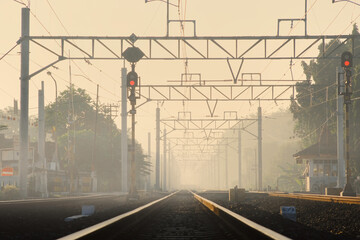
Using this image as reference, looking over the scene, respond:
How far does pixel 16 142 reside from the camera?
67.6 m

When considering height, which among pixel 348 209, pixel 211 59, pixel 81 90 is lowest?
pixel 348 209

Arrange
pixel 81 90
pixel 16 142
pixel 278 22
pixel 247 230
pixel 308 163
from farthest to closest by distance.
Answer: pixel 81 90, pixel 16 142, pixel 308 163, pixel 278 22, pixel 247 230

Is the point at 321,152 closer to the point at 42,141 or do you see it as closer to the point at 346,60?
the point at 42,141

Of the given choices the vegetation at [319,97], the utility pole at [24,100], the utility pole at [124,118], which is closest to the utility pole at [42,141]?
the utility pole at [124,118]

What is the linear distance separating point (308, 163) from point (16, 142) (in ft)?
102

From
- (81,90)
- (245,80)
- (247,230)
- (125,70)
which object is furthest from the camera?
(81,90)

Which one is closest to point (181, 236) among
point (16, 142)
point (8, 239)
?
point (8, 239)

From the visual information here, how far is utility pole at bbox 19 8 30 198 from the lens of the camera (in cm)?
3198

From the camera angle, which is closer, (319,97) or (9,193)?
(9,193)

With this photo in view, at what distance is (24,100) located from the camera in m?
32.2

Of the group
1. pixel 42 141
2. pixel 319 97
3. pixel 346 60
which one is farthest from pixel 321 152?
pixel 346 60

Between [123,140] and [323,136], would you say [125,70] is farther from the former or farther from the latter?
[323,136]

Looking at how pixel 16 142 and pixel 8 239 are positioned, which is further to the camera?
pixel 16 142

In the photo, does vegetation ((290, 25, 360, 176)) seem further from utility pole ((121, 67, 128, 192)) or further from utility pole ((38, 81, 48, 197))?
utility pole ((38, 81, 48, 197))
